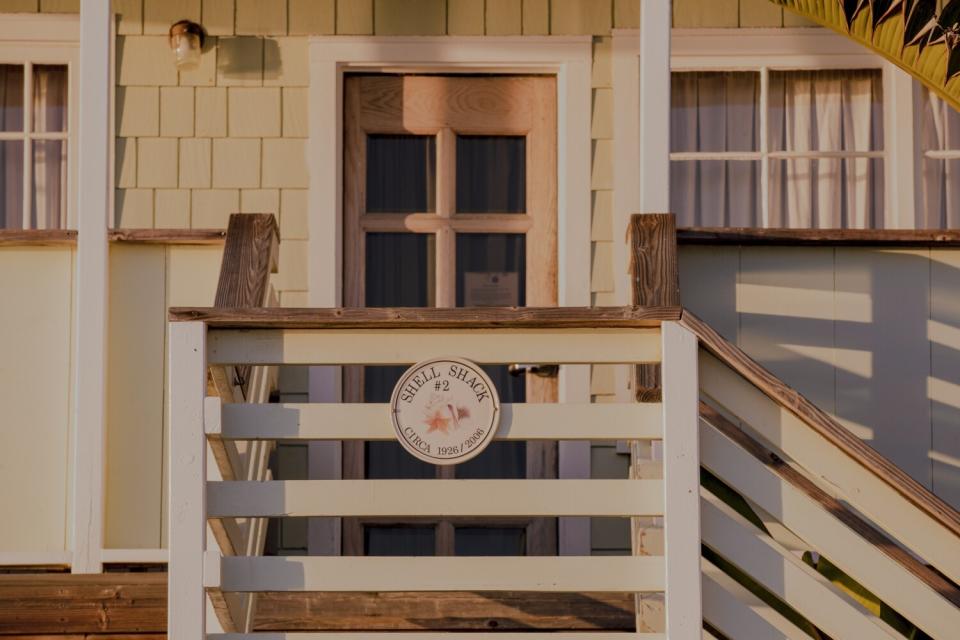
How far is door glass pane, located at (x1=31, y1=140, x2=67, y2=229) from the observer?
6227 mm

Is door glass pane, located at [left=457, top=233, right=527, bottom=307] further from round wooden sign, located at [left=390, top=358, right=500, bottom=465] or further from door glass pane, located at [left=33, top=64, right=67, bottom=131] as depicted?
round wooden sign, located at [left=390, top=358, right=500, bottom=465]

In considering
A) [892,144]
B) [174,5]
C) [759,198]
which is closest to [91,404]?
[174,5]

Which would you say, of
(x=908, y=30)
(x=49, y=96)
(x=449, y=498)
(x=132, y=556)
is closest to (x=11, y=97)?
(x=49, y=96)

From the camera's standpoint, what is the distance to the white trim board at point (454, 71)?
19.7 ft

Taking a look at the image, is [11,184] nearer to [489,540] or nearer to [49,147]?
[49,147]

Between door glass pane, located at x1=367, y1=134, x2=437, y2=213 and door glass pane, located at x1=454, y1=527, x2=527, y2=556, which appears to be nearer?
door glass pane, located at x1=454, y1=527, x2=527, y2=556

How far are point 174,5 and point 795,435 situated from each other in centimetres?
359

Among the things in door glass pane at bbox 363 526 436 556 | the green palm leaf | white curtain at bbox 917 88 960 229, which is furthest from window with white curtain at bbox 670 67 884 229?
door glass pane at bbox 363 526 436 556

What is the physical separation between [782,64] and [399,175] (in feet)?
5.78

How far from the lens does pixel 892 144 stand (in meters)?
6.21

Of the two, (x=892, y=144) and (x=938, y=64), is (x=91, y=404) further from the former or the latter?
(x=892, y=144)

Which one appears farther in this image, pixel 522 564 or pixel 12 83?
pixel 12 83

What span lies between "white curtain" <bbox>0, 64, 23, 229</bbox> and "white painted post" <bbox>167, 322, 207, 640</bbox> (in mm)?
2780

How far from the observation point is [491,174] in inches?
246
